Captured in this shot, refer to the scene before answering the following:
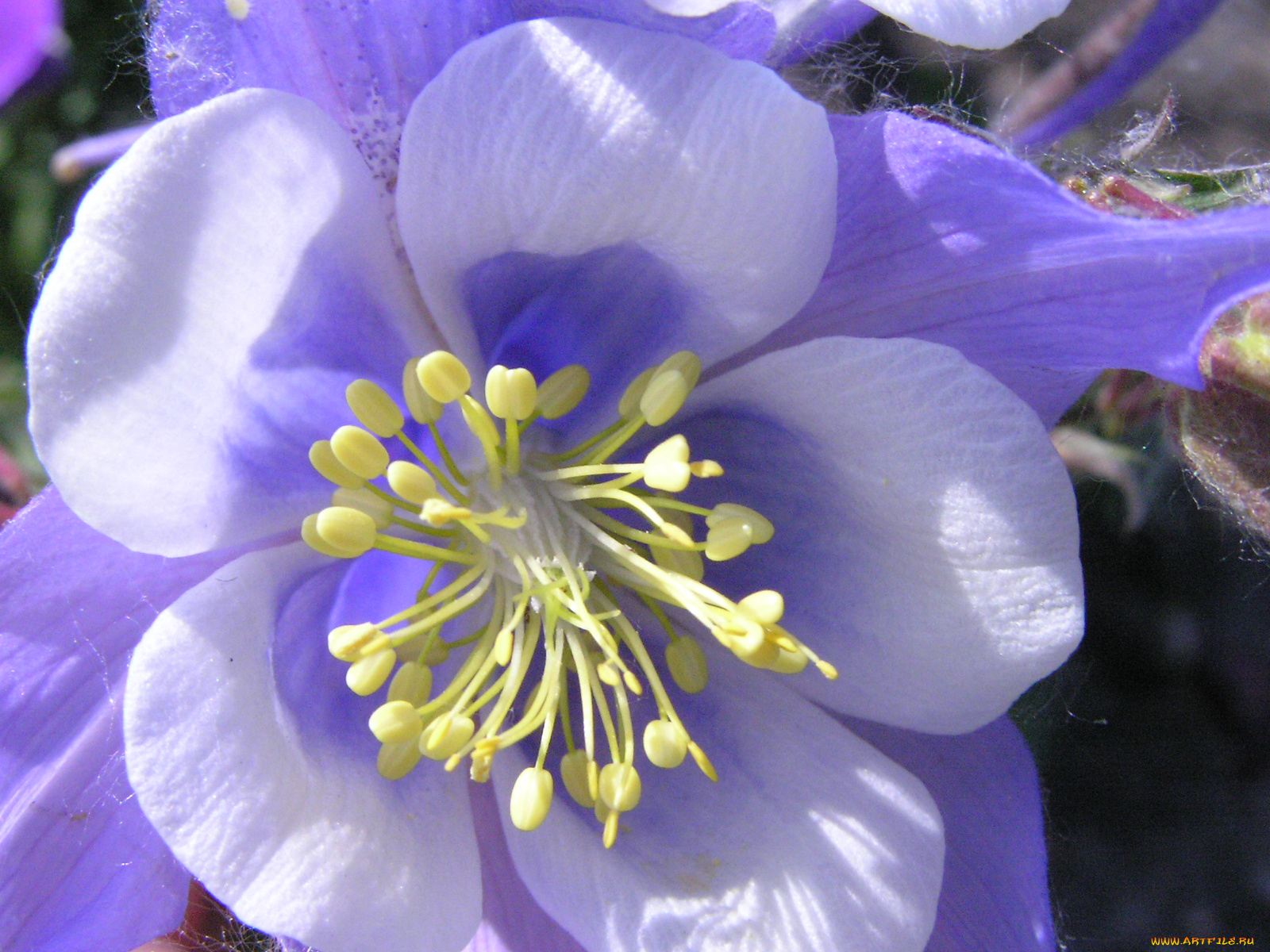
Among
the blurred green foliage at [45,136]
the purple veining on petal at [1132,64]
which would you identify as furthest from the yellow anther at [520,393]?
the blurred green foliage at [45,136]

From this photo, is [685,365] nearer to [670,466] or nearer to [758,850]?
[670,466]

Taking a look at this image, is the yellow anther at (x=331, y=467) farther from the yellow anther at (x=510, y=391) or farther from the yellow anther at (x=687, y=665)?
the yellow anther at (x=687, y=665)

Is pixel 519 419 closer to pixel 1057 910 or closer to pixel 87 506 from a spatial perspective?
pixel 87 506

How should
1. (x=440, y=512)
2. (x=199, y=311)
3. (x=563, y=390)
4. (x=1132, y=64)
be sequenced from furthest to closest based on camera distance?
(x=1132, y=64) < (x=563, y=390) < (x=440, y=512) < (x=199, y=311)

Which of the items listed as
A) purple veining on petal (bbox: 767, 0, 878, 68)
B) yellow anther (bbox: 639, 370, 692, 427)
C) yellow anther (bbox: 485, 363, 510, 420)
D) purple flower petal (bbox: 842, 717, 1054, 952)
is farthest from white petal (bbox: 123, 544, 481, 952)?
purple veining on petal (bbox: 767, 0, 878, 68)

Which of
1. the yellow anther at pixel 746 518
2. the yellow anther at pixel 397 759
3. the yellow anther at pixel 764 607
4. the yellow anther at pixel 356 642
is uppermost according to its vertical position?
the yellow anther at pixel 356 642

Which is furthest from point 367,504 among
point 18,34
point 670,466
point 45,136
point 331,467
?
point 45,136

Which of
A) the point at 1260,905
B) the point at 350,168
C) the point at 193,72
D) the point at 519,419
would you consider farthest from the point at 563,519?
the point at 1260,905
